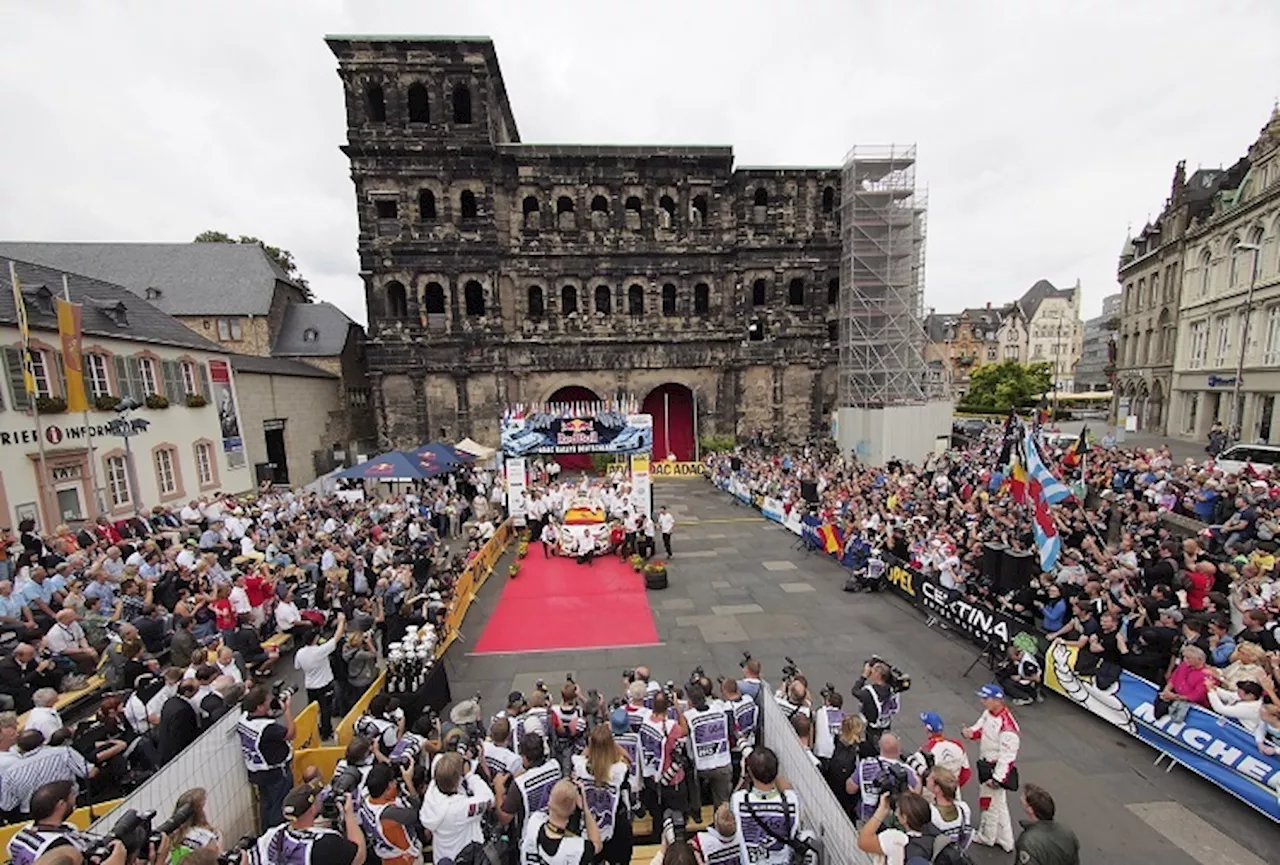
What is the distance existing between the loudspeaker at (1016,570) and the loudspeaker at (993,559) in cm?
11

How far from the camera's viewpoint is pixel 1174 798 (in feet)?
20.2

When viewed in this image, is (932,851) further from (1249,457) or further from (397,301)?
(397,301)

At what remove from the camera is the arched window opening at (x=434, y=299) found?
30.6 meters

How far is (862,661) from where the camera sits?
962 cm

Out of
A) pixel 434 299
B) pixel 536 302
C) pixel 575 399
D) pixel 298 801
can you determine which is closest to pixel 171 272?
pixel 434 299

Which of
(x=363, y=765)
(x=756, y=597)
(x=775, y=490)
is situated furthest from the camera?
(x=775, y=490)

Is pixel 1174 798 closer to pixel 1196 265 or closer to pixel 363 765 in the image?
pixel 363 765

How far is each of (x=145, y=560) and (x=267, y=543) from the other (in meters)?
3.20

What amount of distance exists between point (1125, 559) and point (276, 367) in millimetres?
32685

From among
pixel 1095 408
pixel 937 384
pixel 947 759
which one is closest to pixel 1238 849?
pixel 947 759

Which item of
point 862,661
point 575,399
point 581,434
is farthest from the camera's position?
point 575,399

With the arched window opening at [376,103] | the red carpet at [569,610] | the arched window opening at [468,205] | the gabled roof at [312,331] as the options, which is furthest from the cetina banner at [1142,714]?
the gabled roof at [312,331]

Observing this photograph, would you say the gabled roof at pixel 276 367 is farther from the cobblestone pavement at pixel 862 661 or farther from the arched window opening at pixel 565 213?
the cobblestone pavement at pixel 862 661

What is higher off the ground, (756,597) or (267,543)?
(267,543)
